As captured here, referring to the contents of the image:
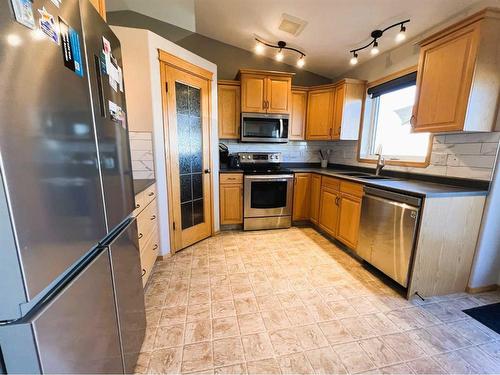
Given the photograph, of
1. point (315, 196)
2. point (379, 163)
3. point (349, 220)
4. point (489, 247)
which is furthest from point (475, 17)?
point (315, 196)

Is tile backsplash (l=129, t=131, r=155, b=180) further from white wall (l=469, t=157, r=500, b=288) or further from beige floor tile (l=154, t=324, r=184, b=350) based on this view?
white wall (l=469, t=157, r=500, b=288)

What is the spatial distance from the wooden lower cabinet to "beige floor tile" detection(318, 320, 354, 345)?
1.92 meters

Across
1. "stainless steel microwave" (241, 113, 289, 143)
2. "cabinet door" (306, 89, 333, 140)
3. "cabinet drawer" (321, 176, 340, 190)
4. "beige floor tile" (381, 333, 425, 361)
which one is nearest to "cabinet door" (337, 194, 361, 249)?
"cabinet drawer" (321, 176, 340, 190)

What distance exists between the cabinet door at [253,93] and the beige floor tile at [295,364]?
2.91m

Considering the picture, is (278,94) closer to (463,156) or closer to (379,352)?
(463,156)

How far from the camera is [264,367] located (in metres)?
1.26

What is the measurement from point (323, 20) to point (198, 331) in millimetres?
3165

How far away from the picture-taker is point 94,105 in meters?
0.85

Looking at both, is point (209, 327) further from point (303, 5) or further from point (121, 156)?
point (303, 5)

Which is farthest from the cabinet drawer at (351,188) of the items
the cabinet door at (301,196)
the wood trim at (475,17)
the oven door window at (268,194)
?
the wood trim at (475,17)

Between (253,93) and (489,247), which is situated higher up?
(253,93)

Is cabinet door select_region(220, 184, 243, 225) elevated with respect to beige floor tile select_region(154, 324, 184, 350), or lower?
elevated

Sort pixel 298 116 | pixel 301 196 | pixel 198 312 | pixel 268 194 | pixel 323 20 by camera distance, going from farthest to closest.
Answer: pixel 298 116 → pixel 301 196 → pixel 268 194 → pixel 323 20 → pixel 198 312

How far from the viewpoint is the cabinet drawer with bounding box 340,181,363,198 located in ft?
7.82
